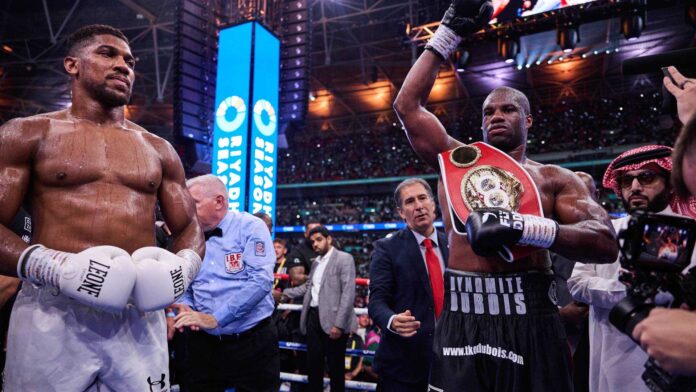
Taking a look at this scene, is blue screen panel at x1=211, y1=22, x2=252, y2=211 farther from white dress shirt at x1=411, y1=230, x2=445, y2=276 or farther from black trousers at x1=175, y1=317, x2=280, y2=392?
white dress shirt at x1=411, y1=230, x2=445, y2=276

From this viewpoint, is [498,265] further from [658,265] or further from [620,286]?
[658,265]

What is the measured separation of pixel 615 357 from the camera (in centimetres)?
209

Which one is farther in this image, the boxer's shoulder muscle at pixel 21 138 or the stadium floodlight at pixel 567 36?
the stadium floodlight at pixel 567 36

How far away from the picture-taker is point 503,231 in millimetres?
1409

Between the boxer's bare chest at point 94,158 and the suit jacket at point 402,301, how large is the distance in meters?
1.39

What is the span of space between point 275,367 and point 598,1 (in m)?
7.09

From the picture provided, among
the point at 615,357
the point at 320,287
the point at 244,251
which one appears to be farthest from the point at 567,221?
the point at 320,287

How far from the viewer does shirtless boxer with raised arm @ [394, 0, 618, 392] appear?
1640 millimetres

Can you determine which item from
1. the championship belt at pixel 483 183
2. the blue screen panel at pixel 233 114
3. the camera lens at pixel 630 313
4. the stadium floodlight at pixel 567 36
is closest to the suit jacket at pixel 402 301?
the championship belt at pixel 483 183

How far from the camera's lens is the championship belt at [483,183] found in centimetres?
179

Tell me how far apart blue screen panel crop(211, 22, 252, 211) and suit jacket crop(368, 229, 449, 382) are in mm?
4226

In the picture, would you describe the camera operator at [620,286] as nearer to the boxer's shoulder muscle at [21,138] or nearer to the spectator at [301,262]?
the boxer's shoulder muscle at [21,138]

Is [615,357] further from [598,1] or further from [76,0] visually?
[76,0]

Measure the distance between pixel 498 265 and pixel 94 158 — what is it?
1.50 metres
